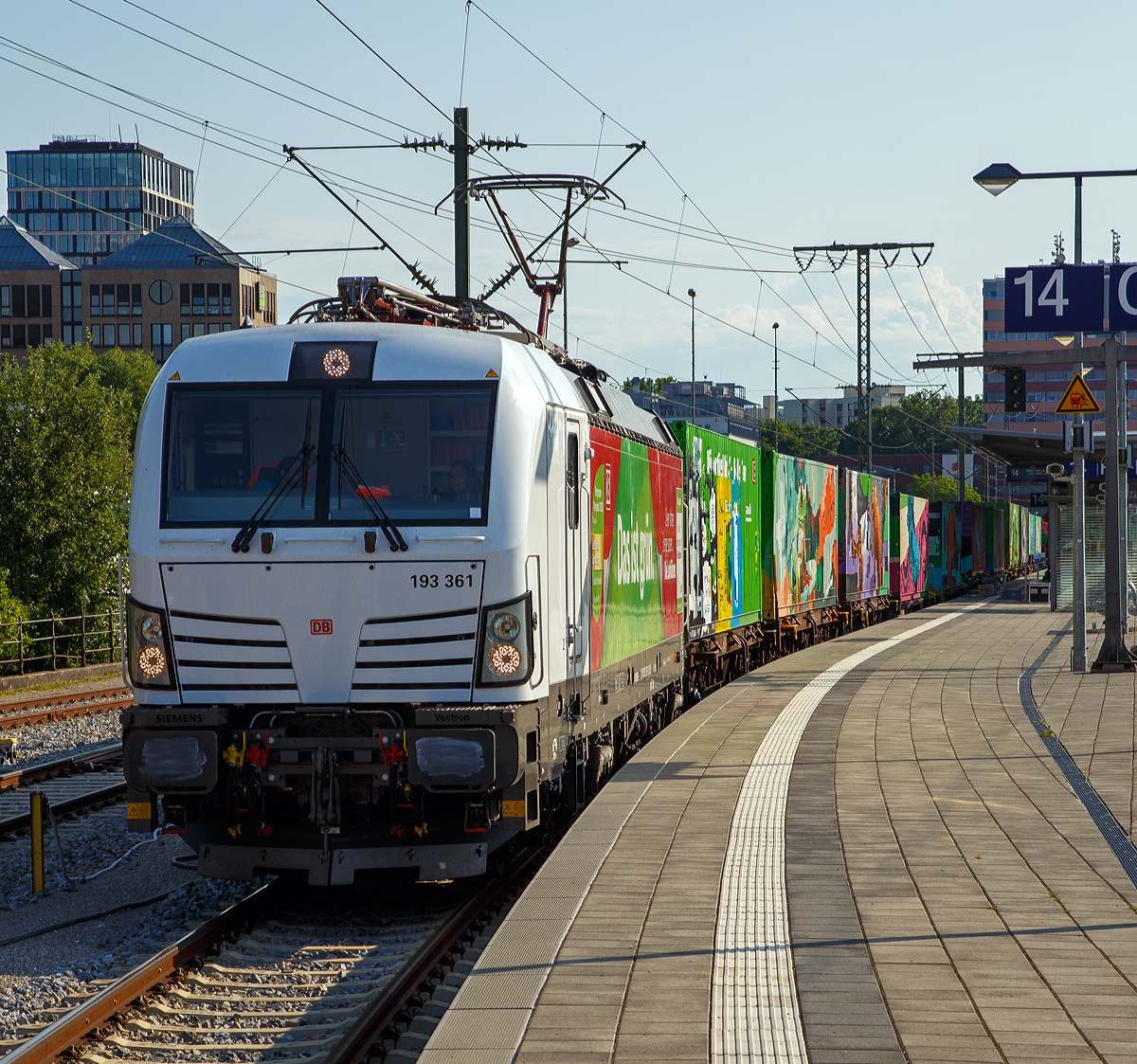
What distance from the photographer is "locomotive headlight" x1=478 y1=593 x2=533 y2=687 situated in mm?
7352

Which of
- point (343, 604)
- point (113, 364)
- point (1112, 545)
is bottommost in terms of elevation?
point (343, 604)

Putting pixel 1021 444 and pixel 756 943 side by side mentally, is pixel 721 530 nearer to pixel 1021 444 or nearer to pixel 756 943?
pixel 756 943

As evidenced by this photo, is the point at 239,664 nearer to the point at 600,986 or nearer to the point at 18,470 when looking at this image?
the point at 600,986

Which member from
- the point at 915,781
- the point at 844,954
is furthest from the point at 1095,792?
the point at 844,954

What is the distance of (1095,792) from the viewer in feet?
31.8

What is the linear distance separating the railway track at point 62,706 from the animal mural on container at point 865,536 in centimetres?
1467

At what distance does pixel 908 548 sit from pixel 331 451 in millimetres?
32715

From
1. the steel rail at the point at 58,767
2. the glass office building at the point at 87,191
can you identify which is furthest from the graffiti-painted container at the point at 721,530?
the glass office building at the point at 87,191

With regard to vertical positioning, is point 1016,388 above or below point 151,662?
above

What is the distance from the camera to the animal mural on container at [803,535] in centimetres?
2150

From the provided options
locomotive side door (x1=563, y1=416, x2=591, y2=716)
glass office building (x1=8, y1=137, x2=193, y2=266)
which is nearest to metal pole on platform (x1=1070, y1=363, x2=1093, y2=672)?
locomotive side door (x1=563, y1=416, x2=591, y2=716)

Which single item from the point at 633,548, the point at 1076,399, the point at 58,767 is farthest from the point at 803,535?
the point at 58,767

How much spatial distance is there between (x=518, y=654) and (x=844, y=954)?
8.02 ft

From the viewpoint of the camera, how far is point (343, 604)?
24.2ft
